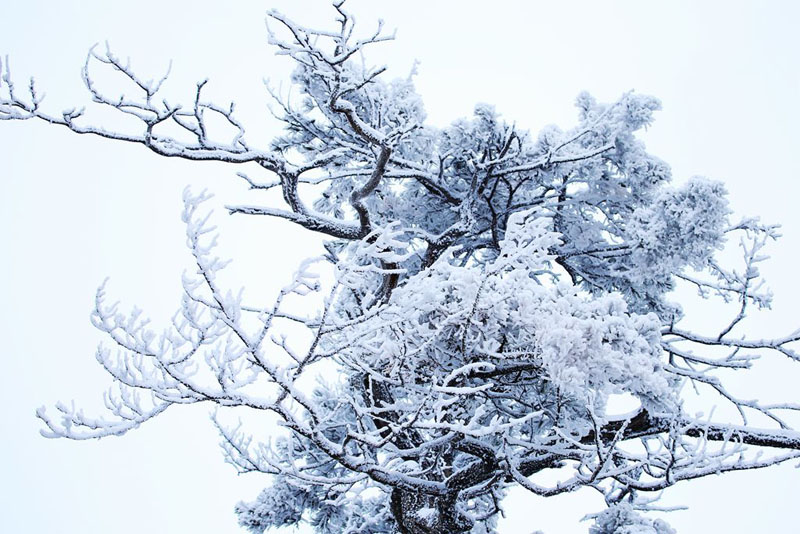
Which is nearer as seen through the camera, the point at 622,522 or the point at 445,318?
the point at 445,318

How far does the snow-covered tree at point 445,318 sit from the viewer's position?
5070 millimetres

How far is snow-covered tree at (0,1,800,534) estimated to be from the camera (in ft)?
16.6

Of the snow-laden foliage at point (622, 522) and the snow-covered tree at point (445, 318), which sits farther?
the snow-laden foliage at point (622, 522)

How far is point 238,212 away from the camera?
8438 mm

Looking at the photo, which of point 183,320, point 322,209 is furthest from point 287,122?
point 183,320

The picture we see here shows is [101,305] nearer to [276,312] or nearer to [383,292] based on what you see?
[276,312]

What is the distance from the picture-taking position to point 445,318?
20.7 feet

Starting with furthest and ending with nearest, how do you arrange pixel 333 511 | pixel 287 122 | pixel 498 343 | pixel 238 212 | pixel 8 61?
pixel 333 511 < pixel 287 122 < pixel 238 212 < pixel 498 343 < pixel 8 61

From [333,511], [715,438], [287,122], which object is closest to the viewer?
[715,438]

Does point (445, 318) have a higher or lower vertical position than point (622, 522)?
higher

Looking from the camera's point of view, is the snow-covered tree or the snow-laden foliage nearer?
Result: the snow-covered tree

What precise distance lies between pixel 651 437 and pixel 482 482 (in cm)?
180

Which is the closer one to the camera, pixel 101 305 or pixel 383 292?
pixel 101 305

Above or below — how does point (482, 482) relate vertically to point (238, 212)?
below
